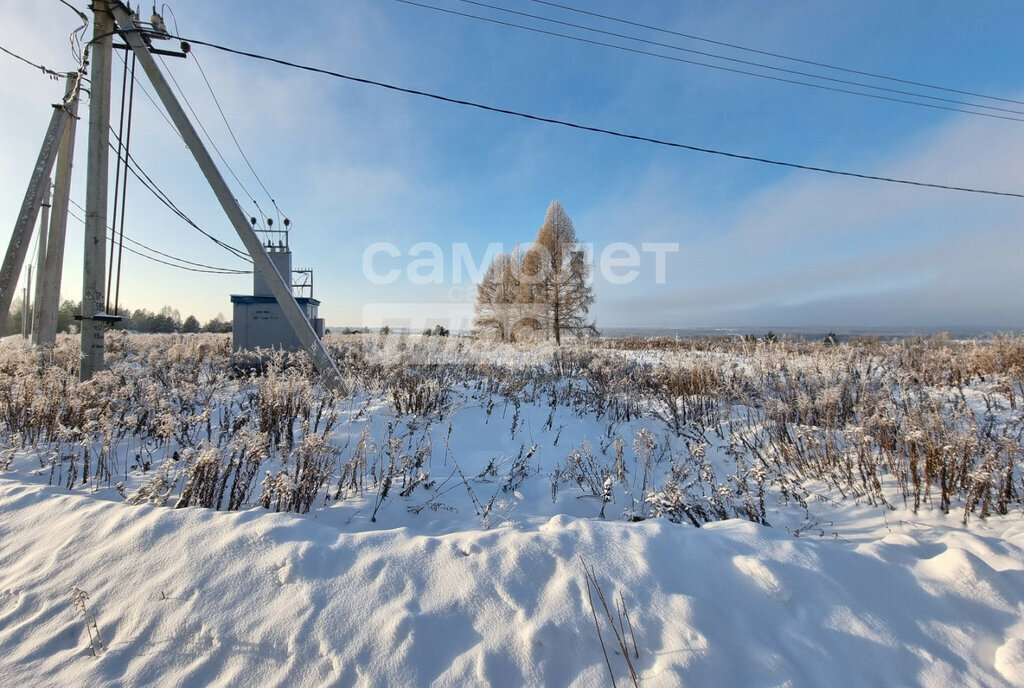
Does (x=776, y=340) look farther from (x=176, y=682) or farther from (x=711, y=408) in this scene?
(x=176, y=682)

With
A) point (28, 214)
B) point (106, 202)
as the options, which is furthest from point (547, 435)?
point (28, 214)

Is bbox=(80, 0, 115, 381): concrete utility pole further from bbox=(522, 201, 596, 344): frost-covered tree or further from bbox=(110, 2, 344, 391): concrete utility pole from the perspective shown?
bbox=(522, 201, 596, 344): frost-covered tree

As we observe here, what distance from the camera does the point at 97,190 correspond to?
5277 mm

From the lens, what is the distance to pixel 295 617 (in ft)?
5.73

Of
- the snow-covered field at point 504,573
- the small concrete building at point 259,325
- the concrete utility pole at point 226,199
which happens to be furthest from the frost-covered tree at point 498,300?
the snow-covered field at point 504,573

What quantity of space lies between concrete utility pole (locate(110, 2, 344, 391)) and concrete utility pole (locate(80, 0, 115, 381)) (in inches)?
11.8

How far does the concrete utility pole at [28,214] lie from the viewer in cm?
704

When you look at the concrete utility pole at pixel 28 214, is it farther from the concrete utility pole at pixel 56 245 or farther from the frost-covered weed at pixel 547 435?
the frost-covered weed at pixel 547 435

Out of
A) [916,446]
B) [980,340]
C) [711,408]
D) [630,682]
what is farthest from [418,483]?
[980,340]

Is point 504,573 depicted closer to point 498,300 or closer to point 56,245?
point 56,245

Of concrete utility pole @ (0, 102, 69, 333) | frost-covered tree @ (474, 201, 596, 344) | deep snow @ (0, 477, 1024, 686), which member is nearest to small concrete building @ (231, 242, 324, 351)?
concrete utility pole @ (0, 102, 69, 333)

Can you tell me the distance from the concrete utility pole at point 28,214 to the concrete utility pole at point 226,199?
4299mm

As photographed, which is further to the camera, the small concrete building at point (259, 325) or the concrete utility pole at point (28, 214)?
the small concrete building at point (259, 325)

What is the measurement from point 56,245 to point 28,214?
1.95 metres
